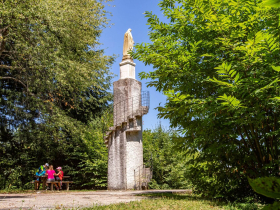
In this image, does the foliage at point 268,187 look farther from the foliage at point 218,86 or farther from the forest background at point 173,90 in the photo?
the foliage at point 218,86

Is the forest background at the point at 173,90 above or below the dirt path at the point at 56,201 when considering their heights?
above

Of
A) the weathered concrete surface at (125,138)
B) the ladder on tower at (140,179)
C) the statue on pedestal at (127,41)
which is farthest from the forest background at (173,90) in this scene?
the statue on pedestal at (127,41)

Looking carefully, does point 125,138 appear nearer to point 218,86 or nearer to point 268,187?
point 218,86

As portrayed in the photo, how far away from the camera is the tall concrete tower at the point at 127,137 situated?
12.9m

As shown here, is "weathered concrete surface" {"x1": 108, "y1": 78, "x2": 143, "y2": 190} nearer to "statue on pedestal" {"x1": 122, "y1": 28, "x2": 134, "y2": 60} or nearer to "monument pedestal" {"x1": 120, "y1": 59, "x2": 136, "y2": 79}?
"monument pedestal" {"x1": 120, "y1": 59, "x2": 136, "y2": 79}

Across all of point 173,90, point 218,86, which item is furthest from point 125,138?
point 173,90

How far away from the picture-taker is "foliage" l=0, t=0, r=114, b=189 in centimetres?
1212

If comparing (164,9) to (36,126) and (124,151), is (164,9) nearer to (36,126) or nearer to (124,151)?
(124,151)

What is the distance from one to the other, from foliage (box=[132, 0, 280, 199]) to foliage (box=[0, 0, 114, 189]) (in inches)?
268

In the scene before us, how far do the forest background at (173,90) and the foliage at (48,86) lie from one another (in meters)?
0.07

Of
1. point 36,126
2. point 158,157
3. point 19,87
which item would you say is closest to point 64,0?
point 19,87

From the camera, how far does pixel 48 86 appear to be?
13352mm

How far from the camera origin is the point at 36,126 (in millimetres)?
15477

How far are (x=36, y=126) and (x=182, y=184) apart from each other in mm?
9736
